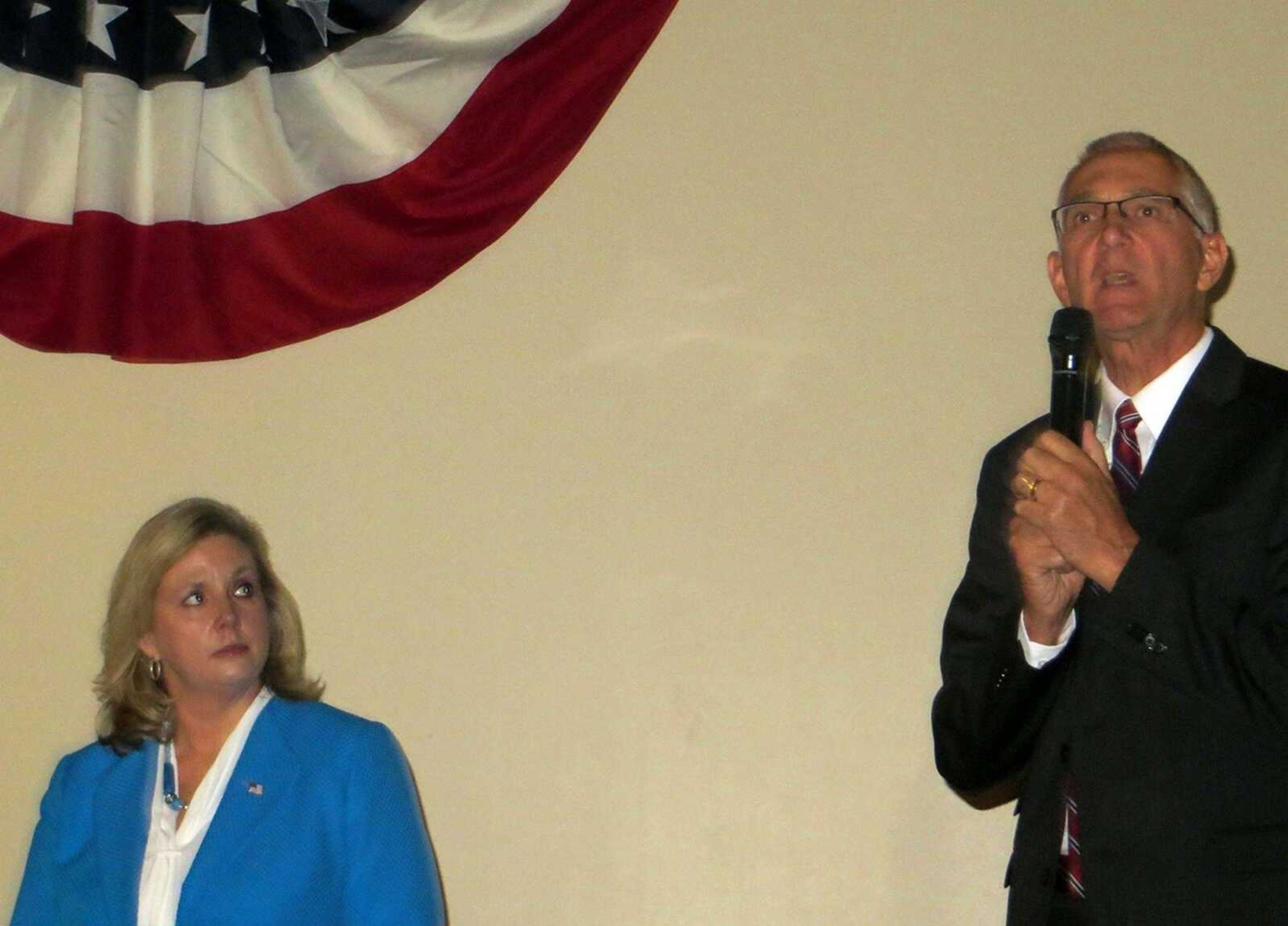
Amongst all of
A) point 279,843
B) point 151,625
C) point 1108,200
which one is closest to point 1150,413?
point 1108,200

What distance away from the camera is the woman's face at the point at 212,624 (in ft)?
8.32

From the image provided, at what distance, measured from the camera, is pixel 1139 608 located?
5.34ft

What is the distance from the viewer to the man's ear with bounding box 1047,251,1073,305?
208 centimetres

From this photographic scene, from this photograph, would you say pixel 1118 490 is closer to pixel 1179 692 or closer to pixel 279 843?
pixel 1179 692

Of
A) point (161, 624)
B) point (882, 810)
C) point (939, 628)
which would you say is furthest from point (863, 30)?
point (161, 624)

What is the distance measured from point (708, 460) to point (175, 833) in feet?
3.73

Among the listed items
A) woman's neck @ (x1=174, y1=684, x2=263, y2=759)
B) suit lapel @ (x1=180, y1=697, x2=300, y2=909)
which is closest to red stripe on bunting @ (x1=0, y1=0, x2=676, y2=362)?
woman's neck @ (x1=174, y1=684, x2=263, y2=759)

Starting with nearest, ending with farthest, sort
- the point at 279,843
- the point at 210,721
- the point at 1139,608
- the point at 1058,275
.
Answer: the point at 1139,608
the point at 1058,275
the point at 279,843
the point at 210,721

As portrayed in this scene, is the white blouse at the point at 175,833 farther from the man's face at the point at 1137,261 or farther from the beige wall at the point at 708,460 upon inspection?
the man's face at the point at 1137,261

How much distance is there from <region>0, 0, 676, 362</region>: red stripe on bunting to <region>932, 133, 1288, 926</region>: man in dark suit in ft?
3.49

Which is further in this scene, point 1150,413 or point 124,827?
point 124,827

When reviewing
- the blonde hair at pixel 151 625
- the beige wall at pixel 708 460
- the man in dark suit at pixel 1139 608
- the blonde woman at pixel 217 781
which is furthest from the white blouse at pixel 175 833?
the man in dark suit at pixel 1139 608

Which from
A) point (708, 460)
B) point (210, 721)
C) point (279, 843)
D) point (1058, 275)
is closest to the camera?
point (1058, 275)

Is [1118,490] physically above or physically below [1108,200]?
below
